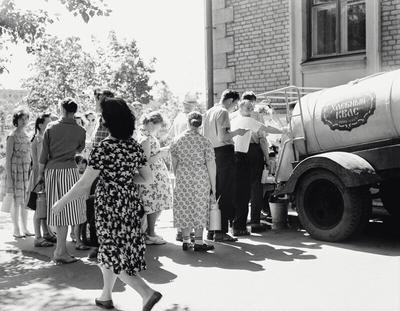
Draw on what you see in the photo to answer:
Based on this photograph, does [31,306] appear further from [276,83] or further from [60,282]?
[276,83]

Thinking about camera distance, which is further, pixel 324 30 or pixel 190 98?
pixel 324 30

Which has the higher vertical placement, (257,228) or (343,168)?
(343,168)

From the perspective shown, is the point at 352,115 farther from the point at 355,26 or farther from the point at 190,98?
the point at 355,26

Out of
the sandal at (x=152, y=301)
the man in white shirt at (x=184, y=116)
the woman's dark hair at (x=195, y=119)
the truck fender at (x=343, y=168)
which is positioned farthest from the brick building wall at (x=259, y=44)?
the sandal at (x=152, y=301)

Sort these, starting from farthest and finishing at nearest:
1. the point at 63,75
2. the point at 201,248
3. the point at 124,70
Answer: the point at 124,70 → the point at 63,75 → the point at 201,248

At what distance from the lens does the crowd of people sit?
4633 millimetres

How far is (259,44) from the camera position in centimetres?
1248

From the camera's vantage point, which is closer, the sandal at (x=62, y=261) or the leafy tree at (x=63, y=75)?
the sandal at (x=62, y=261)

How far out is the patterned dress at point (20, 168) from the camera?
8.44 meters

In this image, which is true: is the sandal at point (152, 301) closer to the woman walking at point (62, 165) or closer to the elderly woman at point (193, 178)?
the woman walking at point (62, 165)

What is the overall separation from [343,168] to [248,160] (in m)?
1.60

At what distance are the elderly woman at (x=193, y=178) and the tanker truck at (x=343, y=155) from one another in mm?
1299

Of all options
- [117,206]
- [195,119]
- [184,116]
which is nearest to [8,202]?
[184,116]

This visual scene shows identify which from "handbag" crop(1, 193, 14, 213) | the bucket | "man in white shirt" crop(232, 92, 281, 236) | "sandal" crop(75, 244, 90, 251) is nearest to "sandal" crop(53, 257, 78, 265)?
"sandal" crop(75, 244, 90, 251)
